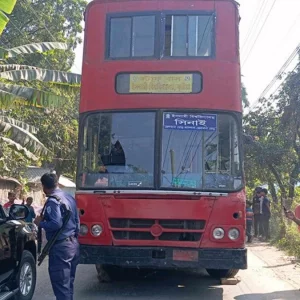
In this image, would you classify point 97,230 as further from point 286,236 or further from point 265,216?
point 265,216

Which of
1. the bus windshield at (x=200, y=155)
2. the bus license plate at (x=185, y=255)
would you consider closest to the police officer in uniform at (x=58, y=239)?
the bus license plate at (x=185, y=255)

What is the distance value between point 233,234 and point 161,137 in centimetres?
166

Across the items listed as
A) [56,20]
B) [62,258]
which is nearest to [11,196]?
[62,258]

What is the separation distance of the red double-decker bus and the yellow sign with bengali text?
0.01 m

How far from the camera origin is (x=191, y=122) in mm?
7625

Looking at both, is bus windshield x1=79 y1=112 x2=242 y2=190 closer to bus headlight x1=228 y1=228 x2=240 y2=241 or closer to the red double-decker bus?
the red double-decker bus

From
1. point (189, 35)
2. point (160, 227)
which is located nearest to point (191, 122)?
point (189, 35)

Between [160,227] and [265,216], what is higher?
[265,216]

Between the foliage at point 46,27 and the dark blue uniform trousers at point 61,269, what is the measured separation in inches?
738

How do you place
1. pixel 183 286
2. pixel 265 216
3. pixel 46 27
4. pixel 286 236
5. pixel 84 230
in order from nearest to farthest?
1. pixel 84 230
2. pixel 183 286
3. pixel 286 236
4. pixel 265 216
5. pixel 46 27

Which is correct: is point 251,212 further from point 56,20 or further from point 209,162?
point 56,20

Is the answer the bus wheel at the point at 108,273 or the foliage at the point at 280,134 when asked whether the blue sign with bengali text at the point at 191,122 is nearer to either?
the bus wheel at the point at 108,273

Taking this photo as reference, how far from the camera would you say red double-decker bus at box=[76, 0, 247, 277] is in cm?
740

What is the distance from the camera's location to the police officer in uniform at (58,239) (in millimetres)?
5957
